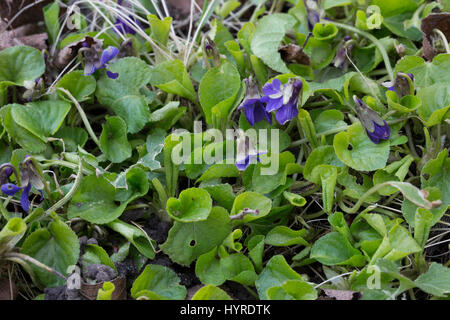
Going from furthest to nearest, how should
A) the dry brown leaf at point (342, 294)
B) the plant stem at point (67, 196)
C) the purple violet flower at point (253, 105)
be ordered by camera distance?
the purple violet flower at point (253, 105)
the plant stem at point (67, 196)
the dry brown leaf at point (342, 294)

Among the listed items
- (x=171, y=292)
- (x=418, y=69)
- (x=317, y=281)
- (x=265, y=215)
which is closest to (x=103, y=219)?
(x=171, y=292)

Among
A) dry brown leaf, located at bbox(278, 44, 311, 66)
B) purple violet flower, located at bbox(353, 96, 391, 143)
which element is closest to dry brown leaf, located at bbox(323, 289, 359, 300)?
purple violet flower, located at bbox(353, 96, 391, 143)

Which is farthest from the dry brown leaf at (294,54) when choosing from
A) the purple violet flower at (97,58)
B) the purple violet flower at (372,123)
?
the purple violet flower at (97,58)

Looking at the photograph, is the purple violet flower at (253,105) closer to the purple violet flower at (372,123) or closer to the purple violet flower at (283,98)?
the purple violet flower at (283,98)

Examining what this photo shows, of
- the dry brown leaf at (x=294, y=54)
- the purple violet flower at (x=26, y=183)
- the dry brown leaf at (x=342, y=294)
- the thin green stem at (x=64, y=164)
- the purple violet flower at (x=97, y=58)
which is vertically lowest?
the dry brown leaf at (x=342, y=294)

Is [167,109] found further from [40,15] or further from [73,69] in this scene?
[40,15]

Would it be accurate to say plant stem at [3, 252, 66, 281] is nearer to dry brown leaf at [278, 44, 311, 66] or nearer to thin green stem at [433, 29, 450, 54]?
dry brown leaf at [278, 44, 311, 66]
